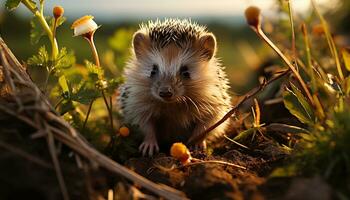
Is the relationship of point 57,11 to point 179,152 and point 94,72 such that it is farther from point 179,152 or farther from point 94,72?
point 179,152

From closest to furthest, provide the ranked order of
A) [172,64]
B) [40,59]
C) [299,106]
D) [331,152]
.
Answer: [331,152]
[299,106]
[40,59]
[172,64]

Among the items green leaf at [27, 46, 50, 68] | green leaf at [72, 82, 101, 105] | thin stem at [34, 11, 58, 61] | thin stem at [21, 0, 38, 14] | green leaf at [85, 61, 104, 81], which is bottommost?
green leaf at [72, 82, 101, 105]

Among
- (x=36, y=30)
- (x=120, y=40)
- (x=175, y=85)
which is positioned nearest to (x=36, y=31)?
(x=36, y=30)

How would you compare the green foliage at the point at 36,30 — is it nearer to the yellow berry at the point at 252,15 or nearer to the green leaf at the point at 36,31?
the green leaf at the point at 36,31

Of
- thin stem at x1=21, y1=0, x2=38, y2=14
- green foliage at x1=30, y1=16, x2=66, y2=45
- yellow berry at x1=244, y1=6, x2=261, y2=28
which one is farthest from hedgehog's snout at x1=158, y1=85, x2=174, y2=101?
yellow berry at x1=244, y1=6, x2=261, y2=28

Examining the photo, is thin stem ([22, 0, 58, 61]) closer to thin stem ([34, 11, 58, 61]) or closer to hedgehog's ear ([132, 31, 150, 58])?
thin stem ([34, 11, 58, 61])

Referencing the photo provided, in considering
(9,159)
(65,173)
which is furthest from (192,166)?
(9,159)

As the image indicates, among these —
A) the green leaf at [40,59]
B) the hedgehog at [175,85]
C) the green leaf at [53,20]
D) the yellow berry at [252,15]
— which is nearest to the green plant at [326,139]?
the yellow berry at [252,15]
